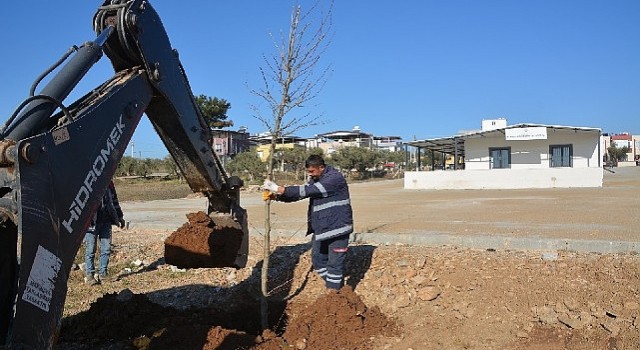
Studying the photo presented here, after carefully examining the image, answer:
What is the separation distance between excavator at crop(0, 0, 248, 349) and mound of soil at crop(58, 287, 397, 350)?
182 cm

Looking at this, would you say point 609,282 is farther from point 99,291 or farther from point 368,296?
point 99,291

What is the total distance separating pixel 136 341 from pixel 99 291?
2.66 metres

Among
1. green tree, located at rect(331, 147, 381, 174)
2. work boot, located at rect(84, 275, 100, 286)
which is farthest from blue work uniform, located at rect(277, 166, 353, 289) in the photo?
green tree, located at rect(331, 147, 381, 174)

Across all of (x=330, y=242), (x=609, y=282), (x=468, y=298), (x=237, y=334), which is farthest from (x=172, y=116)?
(x=609, y=282)

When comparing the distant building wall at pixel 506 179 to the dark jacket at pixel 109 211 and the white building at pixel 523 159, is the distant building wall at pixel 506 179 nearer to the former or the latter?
the white building at pixel 523 159

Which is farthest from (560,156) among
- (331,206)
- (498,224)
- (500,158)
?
(331,206)

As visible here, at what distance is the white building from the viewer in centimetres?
2516

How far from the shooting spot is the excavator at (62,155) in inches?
87.7

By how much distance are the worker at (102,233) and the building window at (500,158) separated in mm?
27291

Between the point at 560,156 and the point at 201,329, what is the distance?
97.8 ft

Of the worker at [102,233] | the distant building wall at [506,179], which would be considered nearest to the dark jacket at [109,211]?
the worker at [102,233]

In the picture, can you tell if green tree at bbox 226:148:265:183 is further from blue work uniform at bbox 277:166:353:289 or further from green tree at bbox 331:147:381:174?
blue work uniform at bbox 277:166:353:289

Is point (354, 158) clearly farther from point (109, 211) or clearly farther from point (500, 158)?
point (109, 211)

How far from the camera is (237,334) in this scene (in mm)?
4207
